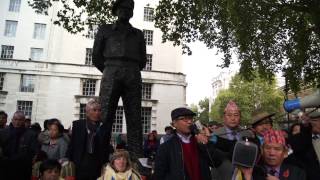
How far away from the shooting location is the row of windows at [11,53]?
38.3 m

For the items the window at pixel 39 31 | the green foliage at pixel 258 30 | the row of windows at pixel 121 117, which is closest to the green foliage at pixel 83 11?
the green foliage at pixel 258 30

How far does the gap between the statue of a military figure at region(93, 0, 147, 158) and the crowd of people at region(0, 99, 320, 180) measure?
3.39 feet

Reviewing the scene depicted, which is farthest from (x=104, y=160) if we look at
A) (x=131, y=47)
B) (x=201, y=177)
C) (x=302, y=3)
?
(x=302, y=3)

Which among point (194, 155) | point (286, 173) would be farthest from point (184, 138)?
point (286, 173)

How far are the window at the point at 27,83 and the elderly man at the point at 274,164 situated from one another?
117ft

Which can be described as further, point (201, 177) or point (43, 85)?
point (43, 85)

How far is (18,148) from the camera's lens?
6.67 meters

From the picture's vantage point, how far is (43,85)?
36.4m

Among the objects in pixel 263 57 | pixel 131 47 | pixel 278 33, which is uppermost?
pixel 278 33

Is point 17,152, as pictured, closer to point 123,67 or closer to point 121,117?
point 123,67

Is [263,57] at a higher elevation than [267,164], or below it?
higher

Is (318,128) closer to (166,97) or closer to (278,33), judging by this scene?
(278,33)

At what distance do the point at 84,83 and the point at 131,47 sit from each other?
31651mm

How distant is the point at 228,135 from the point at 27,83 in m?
35.0
